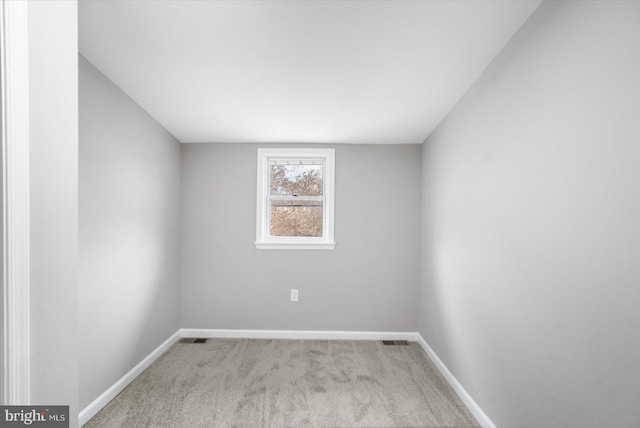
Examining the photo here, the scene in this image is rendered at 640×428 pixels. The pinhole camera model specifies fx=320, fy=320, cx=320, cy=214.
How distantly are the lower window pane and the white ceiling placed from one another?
1.15m

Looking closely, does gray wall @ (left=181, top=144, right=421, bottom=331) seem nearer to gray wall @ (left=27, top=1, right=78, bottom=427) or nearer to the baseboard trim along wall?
the baseboard trim along wall

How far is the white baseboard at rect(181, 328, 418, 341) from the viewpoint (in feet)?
11.5

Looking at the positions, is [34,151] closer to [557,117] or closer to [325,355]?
[557,117]

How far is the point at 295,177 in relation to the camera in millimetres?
3709

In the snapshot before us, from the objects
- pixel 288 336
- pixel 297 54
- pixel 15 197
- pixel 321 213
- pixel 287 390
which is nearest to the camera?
pixel 15 197

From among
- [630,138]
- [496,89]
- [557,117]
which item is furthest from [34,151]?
[496,89]

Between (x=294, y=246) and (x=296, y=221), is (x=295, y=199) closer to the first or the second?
(x=296, y=221)

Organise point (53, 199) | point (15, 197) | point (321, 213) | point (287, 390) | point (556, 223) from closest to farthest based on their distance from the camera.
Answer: point (15, 197) < point (53, 199) < point (556, 223) < point (287, 390) < point (321, 213)

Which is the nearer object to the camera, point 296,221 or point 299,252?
point 299,252

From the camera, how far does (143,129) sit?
2668 millimetres

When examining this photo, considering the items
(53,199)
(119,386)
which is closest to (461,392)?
(119,386)

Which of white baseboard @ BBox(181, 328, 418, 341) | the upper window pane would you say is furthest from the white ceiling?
white baseboard @ BBox(181, 328, 418, 341)

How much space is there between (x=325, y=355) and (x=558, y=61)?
281cm

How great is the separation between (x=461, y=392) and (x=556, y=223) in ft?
5.12
